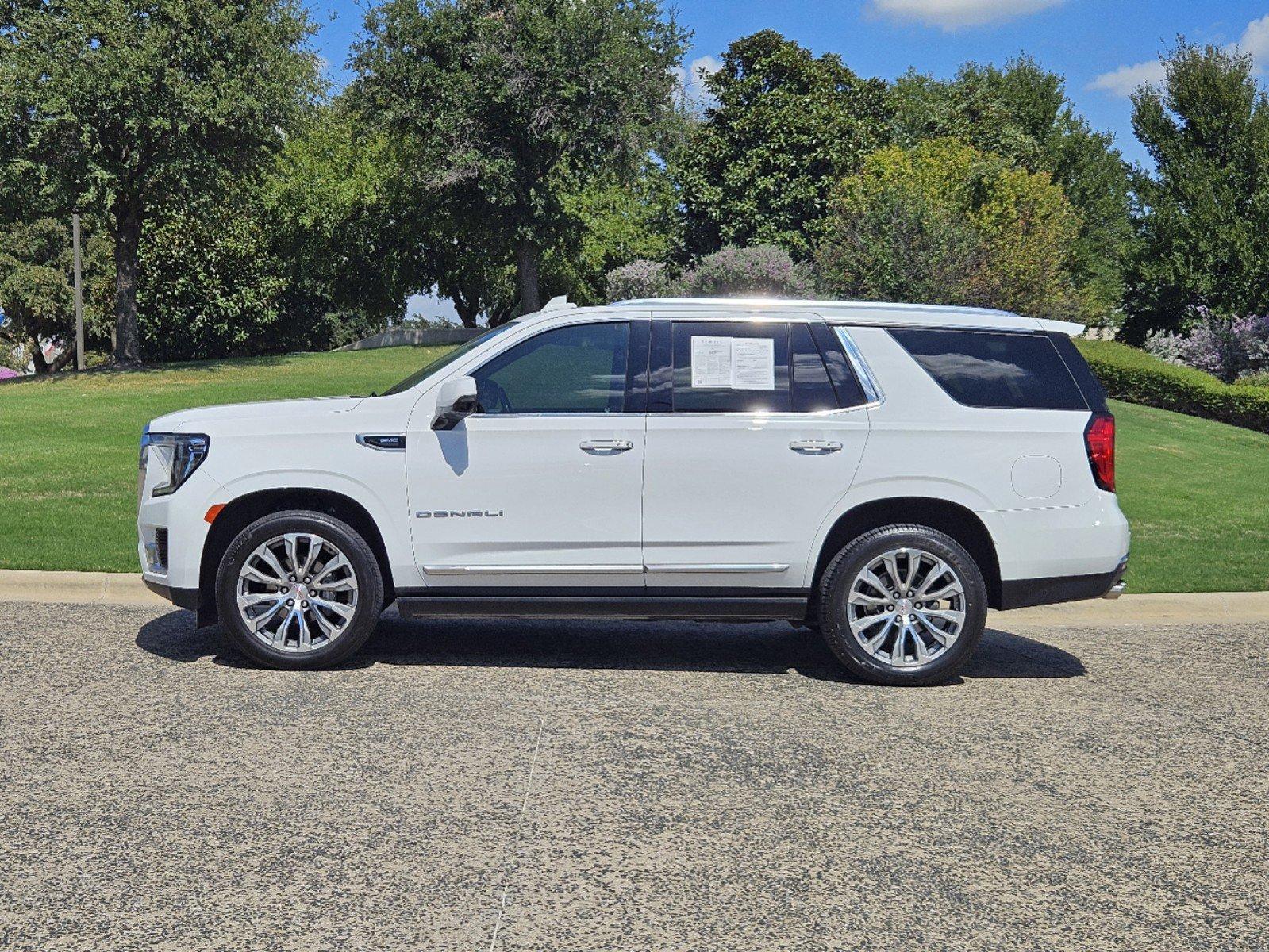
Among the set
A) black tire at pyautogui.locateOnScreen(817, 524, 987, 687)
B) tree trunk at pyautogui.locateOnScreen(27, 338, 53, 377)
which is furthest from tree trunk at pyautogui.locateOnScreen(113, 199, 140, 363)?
black tire at pyautogui.locateOnScreen(817, 524, 987, 687)

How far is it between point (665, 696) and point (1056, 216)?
3719cm

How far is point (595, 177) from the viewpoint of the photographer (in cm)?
4356

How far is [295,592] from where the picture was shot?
7.06m

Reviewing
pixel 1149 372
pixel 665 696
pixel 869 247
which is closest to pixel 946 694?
pixel 665 696

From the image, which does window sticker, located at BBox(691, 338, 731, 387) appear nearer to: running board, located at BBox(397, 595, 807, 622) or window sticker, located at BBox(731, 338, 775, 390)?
window sticker, located at BBox(731, 338, 775, 390)

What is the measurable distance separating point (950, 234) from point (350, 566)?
917 inches

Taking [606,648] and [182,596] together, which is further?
[606,648]

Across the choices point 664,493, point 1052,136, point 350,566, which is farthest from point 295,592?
point 1052,136

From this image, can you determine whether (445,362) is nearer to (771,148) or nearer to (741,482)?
(741,482)

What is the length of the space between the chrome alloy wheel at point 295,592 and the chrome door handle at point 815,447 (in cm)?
243

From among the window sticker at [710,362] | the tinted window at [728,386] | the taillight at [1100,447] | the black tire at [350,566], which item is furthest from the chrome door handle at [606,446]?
the taillight at [1100,447]

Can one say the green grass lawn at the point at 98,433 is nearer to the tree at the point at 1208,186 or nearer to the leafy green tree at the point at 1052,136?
the tree at the point at 1208,186

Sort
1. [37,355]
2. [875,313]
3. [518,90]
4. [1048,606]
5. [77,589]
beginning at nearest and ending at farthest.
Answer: [875,313]
[77,589]
[1048,606]
[518,90]
[37,355]

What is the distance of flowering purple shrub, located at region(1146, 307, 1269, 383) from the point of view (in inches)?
1395
